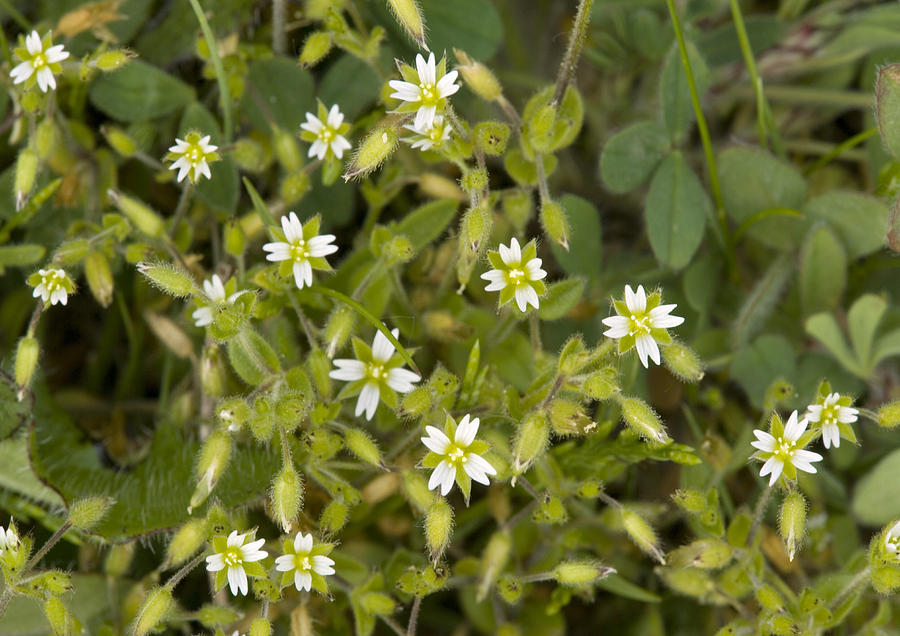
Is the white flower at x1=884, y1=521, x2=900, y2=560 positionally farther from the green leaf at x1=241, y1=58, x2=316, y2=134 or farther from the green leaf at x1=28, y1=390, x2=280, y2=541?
the green leaf at x1=241, y1=58, x2=316, y2=134

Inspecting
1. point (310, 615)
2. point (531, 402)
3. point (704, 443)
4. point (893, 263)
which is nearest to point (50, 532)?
point (310, 615)

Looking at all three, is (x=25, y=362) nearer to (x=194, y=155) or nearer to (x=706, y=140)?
(x=194, y=155)

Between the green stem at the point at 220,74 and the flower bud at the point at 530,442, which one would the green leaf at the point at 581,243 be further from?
the green stem at the point at 220,74

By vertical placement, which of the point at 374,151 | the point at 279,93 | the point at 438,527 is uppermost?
the point at 374,151

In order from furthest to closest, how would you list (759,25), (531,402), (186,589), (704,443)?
(759,25)
(186,589)
(704,443)
(531,402)

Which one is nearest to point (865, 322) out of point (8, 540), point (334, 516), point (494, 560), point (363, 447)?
point (494, 560)

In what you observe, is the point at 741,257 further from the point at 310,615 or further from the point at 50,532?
the point at 50,532
